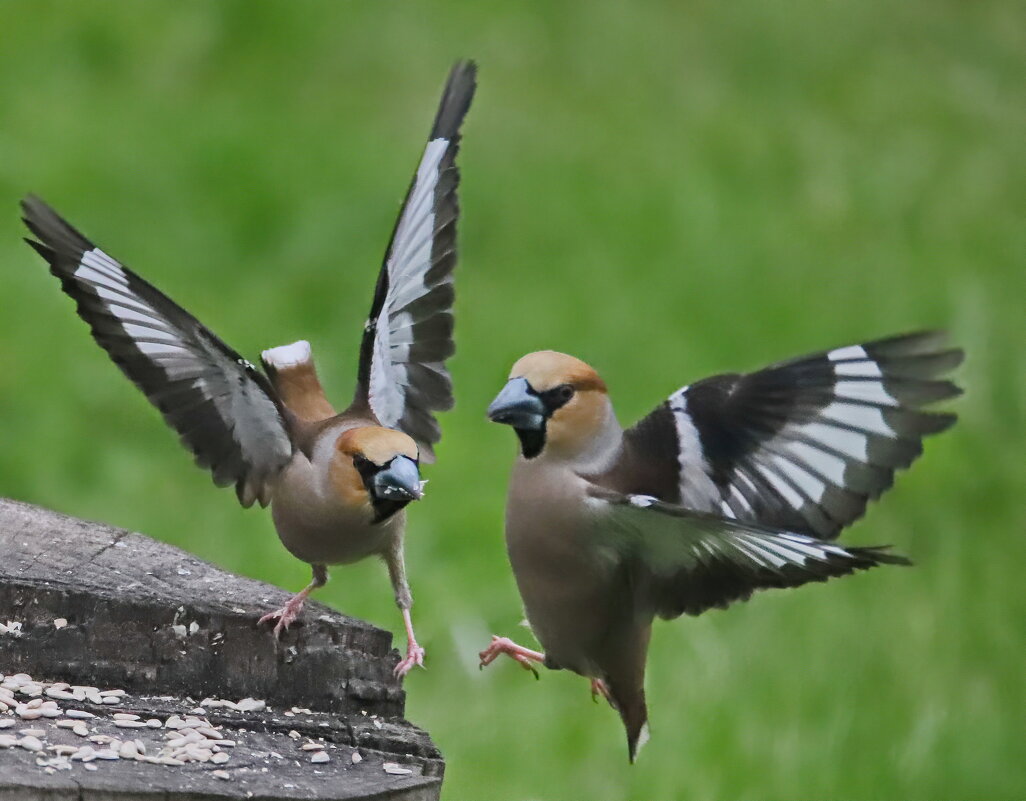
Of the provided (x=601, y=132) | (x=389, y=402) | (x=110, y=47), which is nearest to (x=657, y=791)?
(x=389, y=402)

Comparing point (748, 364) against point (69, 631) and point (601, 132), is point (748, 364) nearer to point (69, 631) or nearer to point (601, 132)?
point (601, 132)

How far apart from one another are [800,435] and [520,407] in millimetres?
626

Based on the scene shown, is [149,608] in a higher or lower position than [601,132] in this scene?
lower

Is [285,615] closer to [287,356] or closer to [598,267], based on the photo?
[287,356]

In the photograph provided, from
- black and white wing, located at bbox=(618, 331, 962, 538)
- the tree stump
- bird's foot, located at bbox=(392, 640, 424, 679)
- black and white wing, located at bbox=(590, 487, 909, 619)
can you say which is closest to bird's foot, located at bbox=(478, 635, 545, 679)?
bird's foot, located at bbox=(392, 640, 424, 679)

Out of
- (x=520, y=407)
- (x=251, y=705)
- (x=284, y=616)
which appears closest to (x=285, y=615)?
(x=284, y=616)

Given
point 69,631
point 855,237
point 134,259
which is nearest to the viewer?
point 69,631

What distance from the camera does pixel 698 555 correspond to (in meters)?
3.60

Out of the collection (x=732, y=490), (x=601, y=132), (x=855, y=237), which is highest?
(x=601, y=132)

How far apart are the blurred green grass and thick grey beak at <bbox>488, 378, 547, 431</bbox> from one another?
8.04ft

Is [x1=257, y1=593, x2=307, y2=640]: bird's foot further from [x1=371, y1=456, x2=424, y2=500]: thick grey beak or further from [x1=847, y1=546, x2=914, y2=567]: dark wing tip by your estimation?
[x1=847, y1=546, x2=914, y2=567]: dark wing tip

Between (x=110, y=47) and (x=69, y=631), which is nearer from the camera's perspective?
(x=69, y=631)

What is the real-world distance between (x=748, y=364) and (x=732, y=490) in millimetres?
5224

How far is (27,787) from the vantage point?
2.93 m
